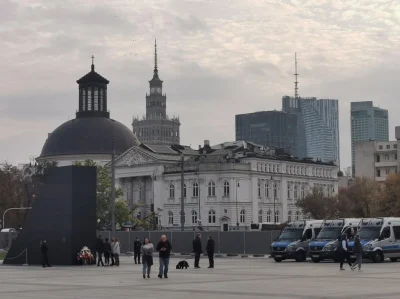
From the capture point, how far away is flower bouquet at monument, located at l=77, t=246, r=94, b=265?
1923 inches

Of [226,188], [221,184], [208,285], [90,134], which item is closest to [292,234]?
[208,285]

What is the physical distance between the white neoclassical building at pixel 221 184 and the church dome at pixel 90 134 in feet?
24.8

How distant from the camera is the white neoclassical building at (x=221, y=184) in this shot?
143375mm

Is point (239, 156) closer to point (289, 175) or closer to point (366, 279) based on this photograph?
point (289, 175)

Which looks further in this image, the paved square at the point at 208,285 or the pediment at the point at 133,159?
the pediment at the point at 133,159

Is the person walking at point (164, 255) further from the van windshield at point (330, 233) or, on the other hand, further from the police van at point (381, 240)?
the van windshield at point (330, 233)

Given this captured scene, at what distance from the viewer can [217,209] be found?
144 metres

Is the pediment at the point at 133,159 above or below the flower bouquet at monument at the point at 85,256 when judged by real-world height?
above

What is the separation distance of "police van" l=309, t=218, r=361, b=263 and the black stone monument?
1246cm

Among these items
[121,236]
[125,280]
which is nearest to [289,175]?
[121,236]

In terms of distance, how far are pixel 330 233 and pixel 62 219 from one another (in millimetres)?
15452

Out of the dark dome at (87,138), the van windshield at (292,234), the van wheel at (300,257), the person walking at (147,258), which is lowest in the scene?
the van wheel at (300,257)

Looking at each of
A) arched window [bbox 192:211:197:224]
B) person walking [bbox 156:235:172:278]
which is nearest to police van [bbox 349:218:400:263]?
person walking [bbox 156:235:172:278]

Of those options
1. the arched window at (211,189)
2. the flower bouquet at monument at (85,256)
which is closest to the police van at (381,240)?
the flower bouquet at monument at (85,256)
